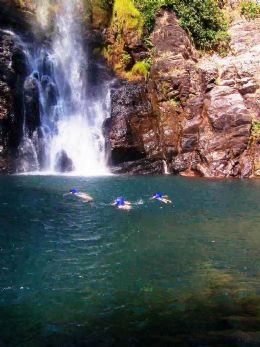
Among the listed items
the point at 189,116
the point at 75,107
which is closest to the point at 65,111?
the point at 75,107

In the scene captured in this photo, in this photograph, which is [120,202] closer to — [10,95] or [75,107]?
[10,95]

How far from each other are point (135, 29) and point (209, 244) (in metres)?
31.4

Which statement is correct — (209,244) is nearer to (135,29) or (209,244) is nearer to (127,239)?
(127,239)

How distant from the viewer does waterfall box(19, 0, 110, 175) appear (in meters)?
37.2

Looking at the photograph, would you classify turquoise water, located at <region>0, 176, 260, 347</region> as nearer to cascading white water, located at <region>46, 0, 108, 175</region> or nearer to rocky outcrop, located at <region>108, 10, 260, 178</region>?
rocky outcrop, located at <region>108, 10, 260, 178</region>

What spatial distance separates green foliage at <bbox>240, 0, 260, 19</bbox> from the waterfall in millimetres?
16976

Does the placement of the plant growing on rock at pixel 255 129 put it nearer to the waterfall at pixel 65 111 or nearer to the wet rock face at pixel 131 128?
the wet rock face at pixel 131 128

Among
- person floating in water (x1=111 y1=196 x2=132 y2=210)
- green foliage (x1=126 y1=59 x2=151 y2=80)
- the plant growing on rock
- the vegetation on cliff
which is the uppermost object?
the vegetation on cliff

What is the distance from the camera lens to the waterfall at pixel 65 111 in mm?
37250

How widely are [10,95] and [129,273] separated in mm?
28471

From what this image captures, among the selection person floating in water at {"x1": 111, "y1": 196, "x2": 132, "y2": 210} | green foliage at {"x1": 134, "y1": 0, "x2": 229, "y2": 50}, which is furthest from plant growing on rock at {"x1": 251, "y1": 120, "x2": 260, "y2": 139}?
person floating in water at {"x1": 111, "y1": 196, "x2": 132, "y2": 210}

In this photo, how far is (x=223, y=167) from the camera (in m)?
35.1

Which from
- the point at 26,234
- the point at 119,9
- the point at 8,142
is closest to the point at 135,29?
the point at 119,9

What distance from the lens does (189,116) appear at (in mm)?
37406
